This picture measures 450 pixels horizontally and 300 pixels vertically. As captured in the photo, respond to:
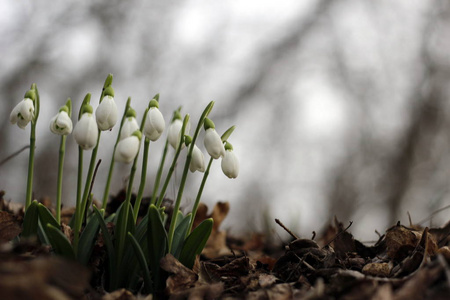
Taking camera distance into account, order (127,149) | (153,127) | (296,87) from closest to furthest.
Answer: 1. (127,149)
2. (153,127)
3. (296,87)

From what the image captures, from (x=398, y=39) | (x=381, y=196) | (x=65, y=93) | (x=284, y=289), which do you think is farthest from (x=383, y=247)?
(x=398, y=39)

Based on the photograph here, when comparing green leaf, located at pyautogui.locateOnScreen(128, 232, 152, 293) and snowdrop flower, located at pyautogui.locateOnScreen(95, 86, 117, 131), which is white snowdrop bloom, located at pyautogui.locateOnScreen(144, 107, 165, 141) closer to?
snowdrop flower, located at pyautogui.locateOnScreen(95, 86, 117, 131)

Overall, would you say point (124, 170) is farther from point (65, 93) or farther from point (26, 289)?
point (26, 289)

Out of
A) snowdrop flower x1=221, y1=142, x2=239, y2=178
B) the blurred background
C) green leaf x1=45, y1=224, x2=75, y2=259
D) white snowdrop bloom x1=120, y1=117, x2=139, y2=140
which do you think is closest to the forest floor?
green leaf x1=45, y1=224, x2=75, y2=259

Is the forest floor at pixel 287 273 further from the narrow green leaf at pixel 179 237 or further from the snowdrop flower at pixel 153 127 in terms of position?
the snowdrop flower at pixel 153 127

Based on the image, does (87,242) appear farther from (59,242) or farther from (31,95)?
(31,95)

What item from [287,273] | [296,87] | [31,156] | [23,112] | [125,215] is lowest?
[287,273]

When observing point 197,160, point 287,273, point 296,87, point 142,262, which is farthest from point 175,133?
point 296,87
